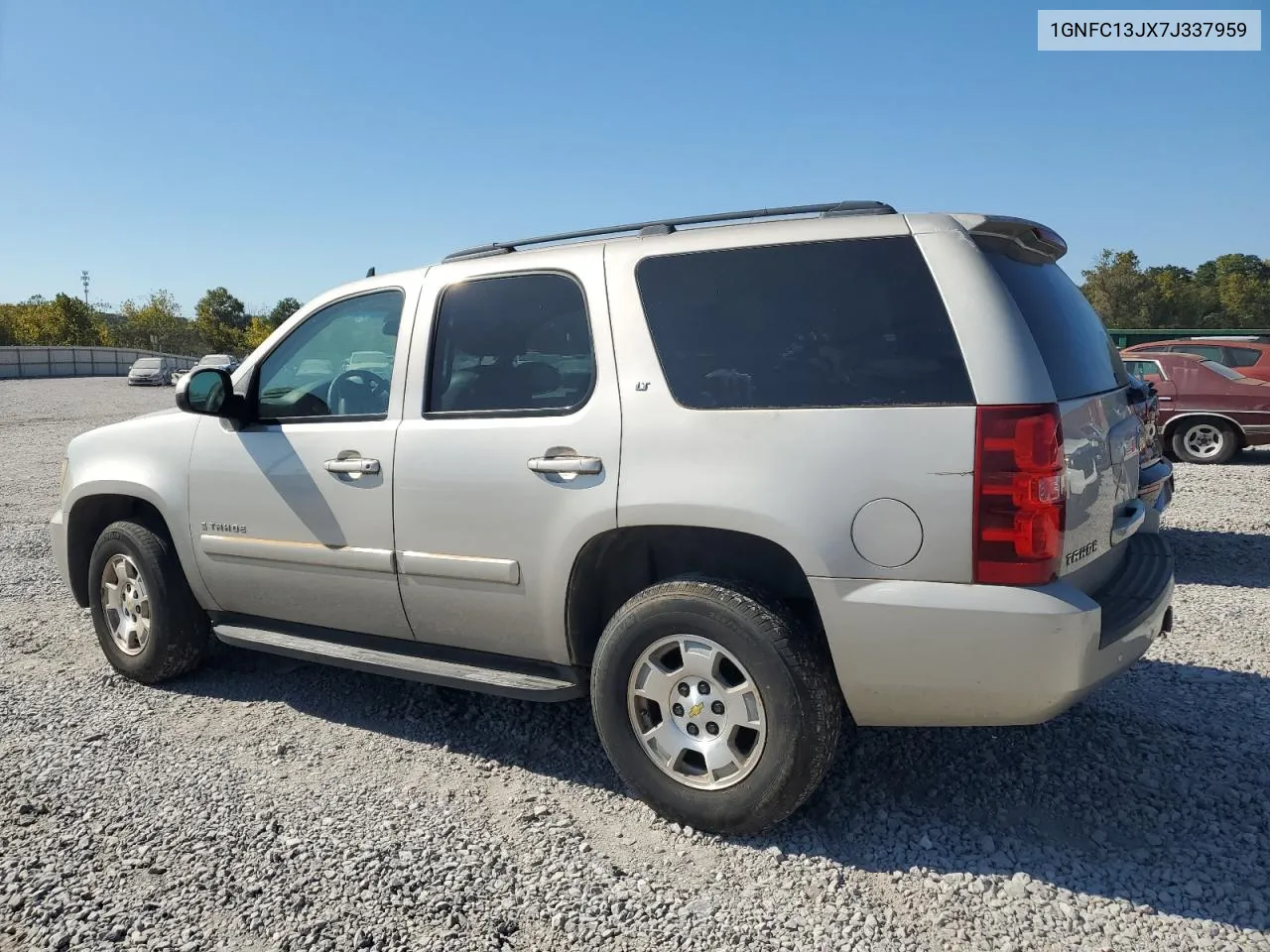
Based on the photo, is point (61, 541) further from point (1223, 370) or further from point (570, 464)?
point (1223, 370)

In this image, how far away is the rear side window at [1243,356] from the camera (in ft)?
40.9

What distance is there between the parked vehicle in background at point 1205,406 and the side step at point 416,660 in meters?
10.8

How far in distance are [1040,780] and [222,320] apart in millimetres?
115041

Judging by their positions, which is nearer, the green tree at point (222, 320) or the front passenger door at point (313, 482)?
the front passenger door at point (313, 482)

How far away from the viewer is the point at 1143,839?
3.03m

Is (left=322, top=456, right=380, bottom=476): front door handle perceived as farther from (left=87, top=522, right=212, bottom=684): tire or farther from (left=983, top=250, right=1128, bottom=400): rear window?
(left=983, top=250, right=1128, bottom=400): rear window

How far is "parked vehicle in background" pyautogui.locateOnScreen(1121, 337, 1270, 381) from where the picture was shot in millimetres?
12277

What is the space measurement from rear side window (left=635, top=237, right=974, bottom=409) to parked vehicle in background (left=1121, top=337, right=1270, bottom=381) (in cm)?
1136

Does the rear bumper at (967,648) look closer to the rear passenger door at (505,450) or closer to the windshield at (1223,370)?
the rear passenger door at (505,450)

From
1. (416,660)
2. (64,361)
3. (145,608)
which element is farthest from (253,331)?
(416,660)

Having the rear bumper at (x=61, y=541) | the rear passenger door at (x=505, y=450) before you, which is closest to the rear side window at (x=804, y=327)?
the rear passenger door at (x=505, y=450)

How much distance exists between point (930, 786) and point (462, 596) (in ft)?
6.16

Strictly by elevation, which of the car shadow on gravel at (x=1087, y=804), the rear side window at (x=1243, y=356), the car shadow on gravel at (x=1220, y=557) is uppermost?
the rear side window at (x=1243, y=356)

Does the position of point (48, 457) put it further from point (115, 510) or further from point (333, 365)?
point (333, 365)
